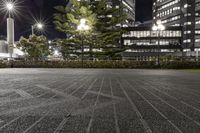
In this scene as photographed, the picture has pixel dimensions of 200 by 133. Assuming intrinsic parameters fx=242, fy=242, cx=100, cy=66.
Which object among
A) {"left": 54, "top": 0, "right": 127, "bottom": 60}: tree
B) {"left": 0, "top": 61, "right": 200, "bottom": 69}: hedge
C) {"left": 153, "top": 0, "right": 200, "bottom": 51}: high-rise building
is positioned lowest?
{"left": 0, "top": 61, "right": 200, "bottom": 69}: hedge

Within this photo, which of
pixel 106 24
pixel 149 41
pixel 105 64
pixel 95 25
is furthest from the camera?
pixel 149 41

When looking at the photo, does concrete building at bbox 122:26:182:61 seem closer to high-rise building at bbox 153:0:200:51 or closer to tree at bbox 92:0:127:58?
high-rise building at bbox 153:0:200:51

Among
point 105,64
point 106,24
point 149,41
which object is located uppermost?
point 149,41

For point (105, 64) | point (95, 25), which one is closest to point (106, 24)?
point (95, 25)

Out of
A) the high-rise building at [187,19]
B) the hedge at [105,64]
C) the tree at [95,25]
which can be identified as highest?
the high-rise building at [187,19]

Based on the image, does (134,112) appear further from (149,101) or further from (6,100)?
(6,100)

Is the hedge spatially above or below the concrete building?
below

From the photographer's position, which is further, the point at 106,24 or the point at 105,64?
the point at 106,24

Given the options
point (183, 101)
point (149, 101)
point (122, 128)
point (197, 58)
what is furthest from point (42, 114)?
point (197, 58)

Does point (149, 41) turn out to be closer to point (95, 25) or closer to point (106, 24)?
point (106, 24)

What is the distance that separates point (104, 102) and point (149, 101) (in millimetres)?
1338

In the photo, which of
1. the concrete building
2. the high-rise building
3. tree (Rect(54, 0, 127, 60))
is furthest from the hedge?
the high-rise building

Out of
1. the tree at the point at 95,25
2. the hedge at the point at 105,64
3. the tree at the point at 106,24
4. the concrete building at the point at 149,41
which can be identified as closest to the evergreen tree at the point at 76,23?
the tree at the point at 95,25

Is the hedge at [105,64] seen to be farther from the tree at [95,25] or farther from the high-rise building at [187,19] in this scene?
the high-rise building at [187,19]
